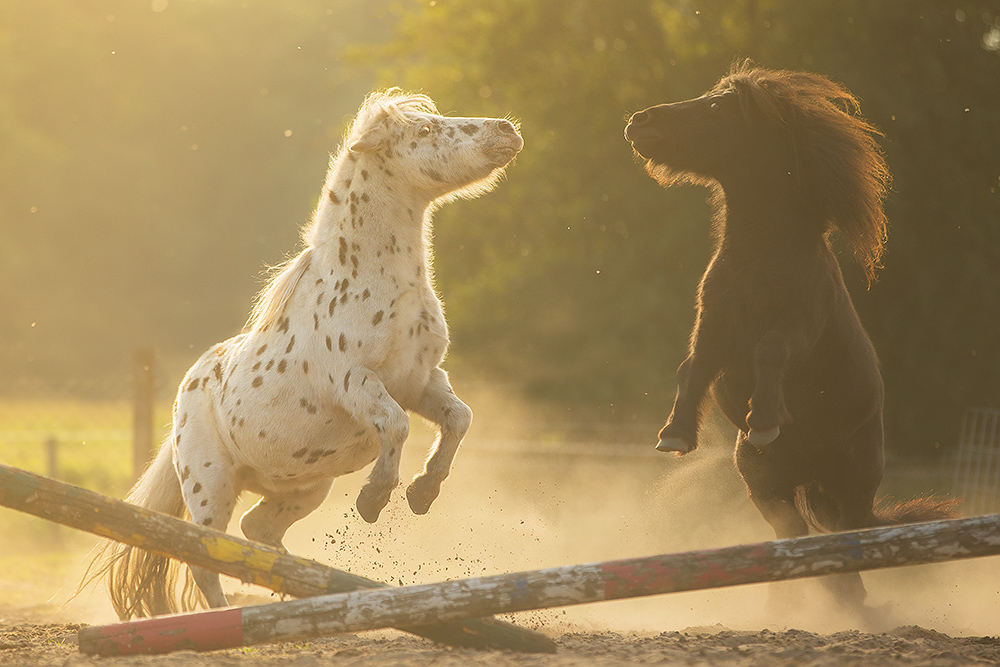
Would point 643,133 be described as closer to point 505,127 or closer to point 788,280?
point 505,127

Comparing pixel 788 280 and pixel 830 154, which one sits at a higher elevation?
pixel 830 154

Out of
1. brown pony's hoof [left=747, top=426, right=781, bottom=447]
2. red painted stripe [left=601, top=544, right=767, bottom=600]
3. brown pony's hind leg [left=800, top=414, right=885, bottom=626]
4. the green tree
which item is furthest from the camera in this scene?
the green tree

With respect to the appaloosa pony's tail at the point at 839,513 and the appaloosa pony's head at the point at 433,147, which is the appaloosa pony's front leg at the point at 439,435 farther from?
the appaloosa pony's tail at the point at 839,513

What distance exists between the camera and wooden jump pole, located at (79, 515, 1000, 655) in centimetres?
314

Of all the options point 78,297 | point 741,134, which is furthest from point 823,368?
point 78,297

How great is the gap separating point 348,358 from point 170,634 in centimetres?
138

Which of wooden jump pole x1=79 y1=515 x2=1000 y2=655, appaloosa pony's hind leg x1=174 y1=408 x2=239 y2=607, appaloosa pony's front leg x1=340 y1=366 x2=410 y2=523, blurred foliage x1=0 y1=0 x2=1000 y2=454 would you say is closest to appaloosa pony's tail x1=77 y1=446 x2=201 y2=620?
appaloosa pony's hind leg x1=174 y1=408 x2=239 y2=607

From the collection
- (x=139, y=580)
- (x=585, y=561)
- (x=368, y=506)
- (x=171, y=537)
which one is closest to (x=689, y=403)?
(x=368, y=506)

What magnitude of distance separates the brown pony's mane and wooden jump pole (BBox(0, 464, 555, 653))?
8.20 feet

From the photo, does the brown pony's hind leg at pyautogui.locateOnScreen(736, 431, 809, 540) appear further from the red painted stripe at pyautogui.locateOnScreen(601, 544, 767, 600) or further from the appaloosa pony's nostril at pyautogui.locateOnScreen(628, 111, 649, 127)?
the appaloosa pony's nostril at pyautogui.locateOnScreen(628, 111, 649, 127)

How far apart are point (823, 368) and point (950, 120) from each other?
986cm

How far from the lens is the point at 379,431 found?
3.98 m

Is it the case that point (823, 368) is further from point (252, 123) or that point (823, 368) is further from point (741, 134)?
point (252, 123)

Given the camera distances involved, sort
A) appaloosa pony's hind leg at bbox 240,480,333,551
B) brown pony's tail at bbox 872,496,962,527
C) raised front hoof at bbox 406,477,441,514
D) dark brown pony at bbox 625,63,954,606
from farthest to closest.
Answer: appaloosa pony's hind leg at bbox 240,480,333,551
brown pony's tail at bbox 872,496,962,527
dark brown pony at bbox 625,63,954,606
raised front hoof at bbox 406,477,441,514
